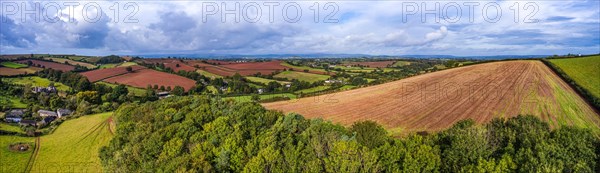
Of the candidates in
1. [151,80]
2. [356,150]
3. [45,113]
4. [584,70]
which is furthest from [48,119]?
[584,70]

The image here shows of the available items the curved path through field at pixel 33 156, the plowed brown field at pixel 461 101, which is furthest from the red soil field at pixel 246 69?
the curved path through field at pixel 33 156

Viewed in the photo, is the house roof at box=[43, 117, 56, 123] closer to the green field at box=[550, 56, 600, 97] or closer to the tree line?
the tree line

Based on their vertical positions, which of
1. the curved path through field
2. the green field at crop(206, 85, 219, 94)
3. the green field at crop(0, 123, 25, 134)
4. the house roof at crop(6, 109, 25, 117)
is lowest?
the curved path through field

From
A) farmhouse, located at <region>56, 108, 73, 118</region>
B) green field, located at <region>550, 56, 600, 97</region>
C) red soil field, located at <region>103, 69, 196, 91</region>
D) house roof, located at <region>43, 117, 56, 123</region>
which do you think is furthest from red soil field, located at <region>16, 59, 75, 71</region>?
green field, located at <region>550, 56, 600, 97</region>

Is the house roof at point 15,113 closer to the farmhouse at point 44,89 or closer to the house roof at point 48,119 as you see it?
the house roof at point 48,119

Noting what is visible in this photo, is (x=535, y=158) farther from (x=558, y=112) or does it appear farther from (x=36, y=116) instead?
(x=36, y=116)

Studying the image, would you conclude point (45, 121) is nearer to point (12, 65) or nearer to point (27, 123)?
point (27, 123)
